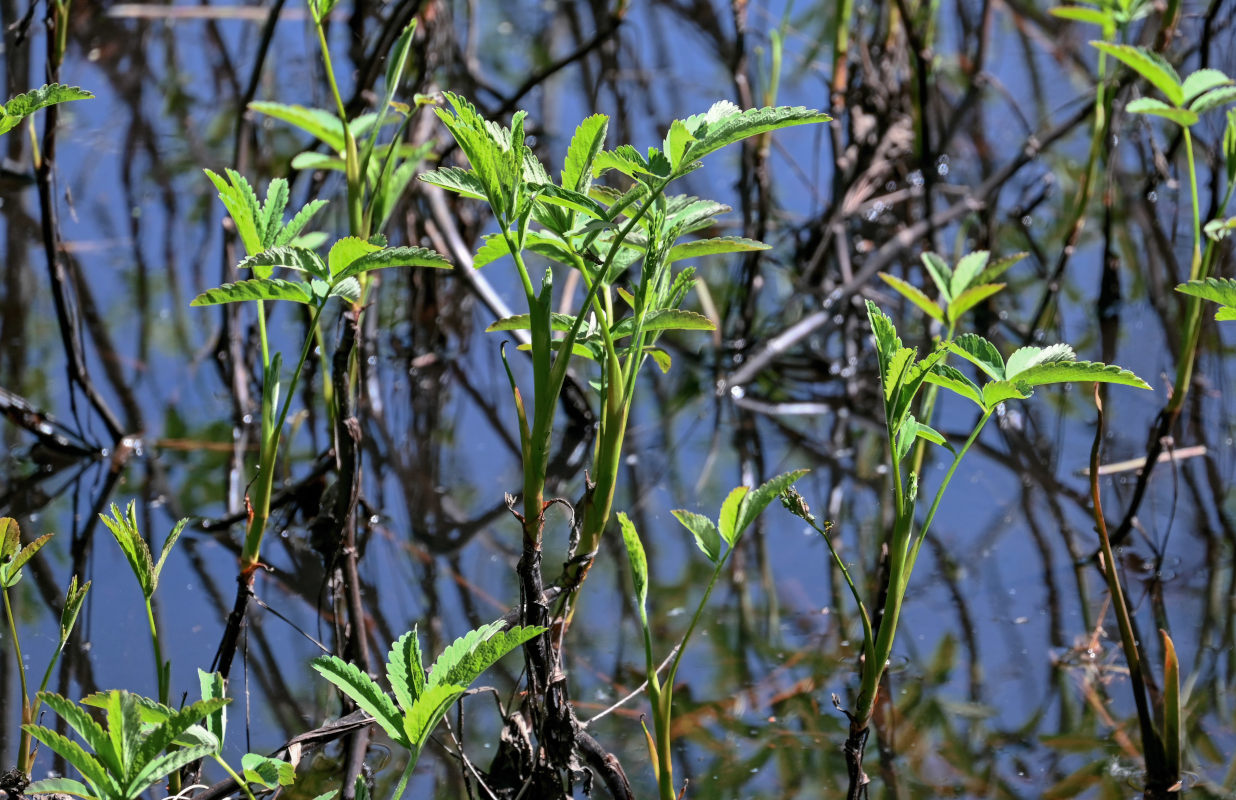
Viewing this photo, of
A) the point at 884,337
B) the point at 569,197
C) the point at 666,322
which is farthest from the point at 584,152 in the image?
the point at 884,337

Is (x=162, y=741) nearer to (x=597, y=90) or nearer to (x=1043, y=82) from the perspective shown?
(x=597, y=90)

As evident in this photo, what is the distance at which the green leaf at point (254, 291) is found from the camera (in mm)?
850

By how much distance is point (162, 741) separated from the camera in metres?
0.75

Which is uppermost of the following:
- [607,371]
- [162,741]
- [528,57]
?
[528,57]

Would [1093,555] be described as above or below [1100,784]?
above

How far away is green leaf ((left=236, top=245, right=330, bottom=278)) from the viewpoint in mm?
881

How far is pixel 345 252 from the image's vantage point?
0.92m

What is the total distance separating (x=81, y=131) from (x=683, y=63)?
1538 millimetres

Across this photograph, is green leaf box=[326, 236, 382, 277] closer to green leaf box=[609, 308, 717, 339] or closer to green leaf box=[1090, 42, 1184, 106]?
green leaf box=[609, 308, 717, 339]

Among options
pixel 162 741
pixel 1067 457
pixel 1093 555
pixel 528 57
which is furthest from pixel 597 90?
pixel 162 741

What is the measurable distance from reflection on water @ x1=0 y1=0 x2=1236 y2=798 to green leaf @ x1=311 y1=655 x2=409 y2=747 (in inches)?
15.6

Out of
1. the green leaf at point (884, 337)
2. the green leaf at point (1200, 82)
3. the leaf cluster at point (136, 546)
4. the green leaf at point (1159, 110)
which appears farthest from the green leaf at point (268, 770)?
the green leaf at point (1200, 82)

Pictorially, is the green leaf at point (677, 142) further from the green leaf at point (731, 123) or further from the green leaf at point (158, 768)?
the green leaf at point (158, 768)

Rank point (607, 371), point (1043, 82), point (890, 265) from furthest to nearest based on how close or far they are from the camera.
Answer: point (1043, 82)
point (890, 265)
point (607, 371)
